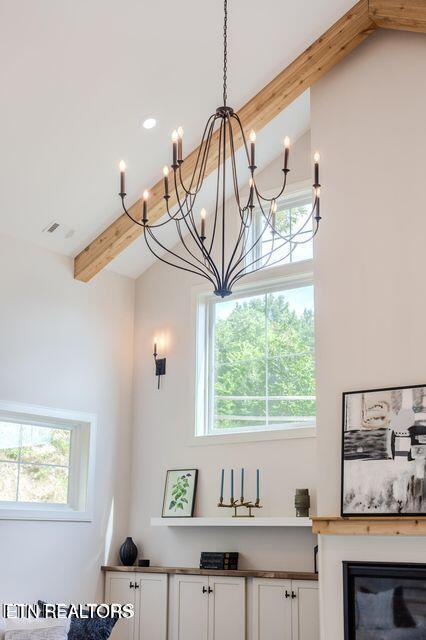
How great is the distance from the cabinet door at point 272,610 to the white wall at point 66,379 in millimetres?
1608

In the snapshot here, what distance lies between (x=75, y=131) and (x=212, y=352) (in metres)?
2.40

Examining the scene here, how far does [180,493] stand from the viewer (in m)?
6.94

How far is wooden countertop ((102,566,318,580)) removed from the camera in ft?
19.0

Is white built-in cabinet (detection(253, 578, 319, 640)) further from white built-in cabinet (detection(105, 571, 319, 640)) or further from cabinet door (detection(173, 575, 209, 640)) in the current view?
cabinet door (detection(173, 575, 209, 640))

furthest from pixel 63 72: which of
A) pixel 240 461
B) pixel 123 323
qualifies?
pixel 240 461

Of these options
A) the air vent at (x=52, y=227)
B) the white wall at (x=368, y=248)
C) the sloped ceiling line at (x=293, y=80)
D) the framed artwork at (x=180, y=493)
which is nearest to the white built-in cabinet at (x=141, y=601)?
the framed artwork at (x=180, y=493)

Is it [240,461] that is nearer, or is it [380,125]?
[380,125]

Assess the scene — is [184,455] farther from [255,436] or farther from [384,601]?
[384,601]

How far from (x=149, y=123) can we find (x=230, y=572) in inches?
136

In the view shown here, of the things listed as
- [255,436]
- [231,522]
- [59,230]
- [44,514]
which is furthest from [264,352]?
[44,514]

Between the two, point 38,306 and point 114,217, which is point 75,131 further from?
point 38,306

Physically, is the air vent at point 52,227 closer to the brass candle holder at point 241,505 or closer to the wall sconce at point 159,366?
the wall sconce at point 159,366

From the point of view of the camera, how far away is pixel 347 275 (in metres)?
5.51

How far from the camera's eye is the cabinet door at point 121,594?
6676 mm
